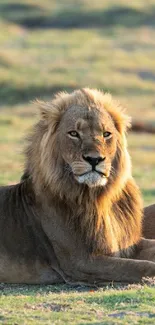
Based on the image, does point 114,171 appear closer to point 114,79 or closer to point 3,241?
point 3,241

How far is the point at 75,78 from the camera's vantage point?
137 feet

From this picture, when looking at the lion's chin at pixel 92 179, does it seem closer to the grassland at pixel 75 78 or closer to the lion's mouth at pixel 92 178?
the lion's mouth at pixel 92 178

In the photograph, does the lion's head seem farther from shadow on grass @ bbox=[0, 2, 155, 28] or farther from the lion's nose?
shadow on grass @ bbox=[0, 2, 155, 28]

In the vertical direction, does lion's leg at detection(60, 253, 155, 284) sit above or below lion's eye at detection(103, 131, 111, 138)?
below

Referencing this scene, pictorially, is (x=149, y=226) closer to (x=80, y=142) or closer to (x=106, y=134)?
(x=106, y=134)

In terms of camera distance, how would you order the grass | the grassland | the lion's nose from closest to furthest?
the grass → the grassland → the lion's nose

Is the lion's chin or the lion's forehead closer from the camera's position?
the lion's chin

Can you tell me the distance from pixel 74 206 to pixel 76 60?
4249 centimetres

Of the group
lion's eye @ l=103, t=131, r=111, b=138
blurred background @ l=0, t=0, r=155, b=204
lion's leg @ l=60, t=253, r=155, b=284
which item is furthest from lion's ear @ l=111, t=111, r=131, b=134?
blurred background @ l=0, t=0, r=155, b=204

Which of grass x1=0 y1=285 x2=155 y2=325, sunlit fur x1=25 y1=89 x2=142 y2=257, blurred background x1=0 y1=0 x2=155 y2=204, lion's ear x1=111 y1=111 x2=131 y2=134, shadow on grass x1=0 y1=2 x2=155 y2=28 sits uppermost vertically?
shadow on grass x1=0 y1=2 x2=155 y2=28

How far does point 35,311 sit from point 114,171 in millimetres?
1816

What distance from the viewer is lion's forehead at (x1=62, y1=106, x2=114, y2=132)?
7.53 meters

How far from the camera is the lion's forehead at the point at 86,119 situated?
753 centimetres

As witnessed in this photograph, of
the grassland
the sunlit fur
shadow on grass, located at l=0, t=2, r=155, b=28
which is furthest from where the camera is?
shadow on grass, located at l=0, t=2, r=155, b=28
